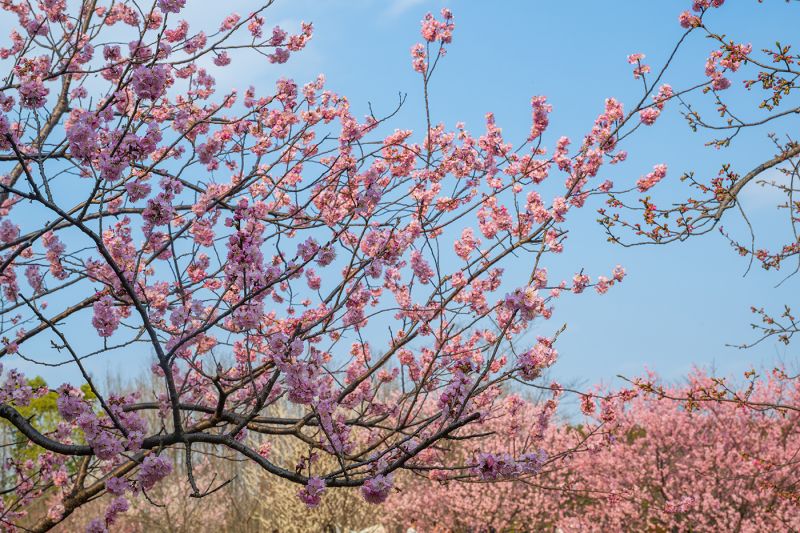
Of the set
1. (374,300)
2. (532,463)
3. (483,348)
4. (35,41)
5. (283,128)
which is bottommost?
(532,463)

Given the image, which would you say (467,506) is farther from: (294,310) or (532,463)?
(532,463)

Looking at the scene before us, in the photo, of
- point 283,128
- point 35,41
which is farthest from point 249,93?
point 35,41

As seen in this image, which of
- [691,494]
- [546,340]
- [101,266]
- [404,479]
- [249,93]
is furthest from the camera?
[404,479]

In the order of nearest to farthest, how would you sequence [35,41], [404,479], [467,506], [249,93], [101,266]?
[101,266], [35,41], [249,93], [467,506], [404,479]

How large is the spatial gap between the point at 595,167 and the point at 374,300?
2.28 meters

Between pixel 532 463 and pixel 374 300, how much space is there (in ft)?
10.7

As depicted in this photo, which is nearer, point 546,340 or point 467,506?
point 546,340

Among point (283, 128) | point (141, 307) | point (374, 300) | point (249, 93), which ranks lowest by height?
point (141, 307)

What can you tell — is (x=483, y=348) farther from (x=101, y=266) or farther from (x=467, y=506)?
(x=467, y=506)

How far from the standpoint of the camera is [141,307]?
361 centimetres

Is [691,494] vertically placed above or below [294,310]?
below

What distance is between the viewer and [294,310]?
22.0 feet

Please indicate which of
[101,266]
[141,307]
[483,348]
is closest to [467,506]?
[483,348]

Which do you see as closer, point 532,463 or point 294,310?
point 532,463
